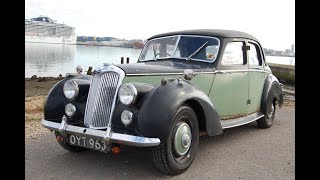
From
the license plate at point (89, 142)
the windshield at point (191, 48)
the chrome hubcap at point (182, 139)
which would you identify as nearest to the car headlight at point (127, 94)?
the license plate at point (89, 142)

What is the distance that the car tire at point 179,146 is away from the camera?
374 centimetres

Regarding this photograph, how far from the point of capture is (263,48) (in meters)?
6.77

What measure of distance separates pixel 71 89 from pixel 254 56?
382cm

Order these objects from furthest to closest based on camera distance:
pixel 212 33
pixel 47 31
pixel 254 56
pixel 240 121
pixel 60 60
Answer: pixel 47 31, pixel 60 60, pixel 254 56, pixel 240 121, pixel 212 33

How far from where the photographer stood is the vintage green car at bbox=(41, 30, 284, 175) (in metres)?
3.67

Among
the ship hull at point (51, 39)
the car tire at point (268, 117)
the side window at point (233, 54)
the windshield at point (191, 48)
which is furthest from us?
the ship hull at point (51, 39)

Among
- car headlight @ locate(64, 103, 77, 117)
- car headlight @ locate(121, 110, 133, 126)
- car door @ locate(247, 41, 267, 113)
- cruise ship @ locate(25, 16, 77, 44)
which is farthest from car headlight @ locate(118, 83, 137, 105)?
cruise ship @ locate(25, 16, 77, 44)

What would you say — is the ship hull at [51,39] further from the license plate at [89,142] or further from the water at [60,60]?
the license plate at [89,142]

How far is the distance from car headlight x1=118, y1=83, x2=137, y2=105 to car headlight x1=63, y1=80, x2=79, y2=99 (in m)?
0.81

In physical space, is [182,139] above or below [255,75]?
below

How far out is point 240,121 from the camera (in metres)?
5.61

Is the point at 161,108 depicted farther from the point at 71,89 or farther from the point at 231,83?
the point at 231,83

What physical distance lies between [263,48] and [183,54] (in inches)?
91.5

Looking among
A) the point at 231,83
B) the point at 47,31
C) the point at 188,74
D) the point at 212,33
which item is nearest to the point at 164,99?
the point at 188,74
